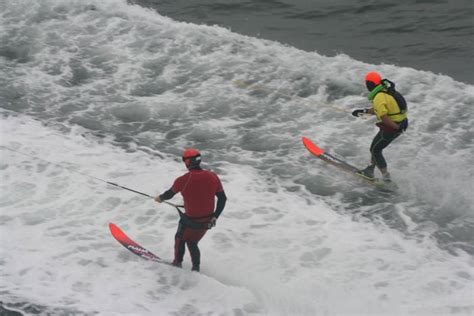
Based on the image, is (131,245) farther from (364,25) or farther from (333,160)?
(364,25)

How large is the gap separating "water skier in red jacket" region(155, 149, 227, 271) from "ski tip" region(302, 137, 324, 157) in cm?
452

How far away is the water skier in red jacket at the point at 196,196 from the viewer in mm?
8219

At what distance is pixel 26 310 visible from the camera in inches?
317

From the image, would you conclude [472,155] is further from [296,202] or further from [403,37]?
[403,37]

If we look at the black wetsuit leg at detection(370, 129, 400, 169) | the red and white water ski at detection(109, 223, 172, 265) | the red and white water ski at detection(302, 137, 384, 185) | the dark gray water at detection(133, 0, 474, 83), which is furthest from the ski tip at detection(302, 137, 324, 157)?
the dark gray water at detection(133, 0, 474, 83)

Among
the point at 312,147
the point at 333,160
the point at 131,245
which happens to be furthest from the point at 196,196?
the point at 312,147

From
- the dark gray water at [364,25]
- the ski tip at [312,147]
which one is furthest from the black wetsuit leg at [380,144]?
the dark gray water at [364,25]

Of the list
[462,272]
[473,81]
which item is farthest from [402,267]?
[473,81]

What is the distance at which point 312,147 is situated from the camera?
1272cm

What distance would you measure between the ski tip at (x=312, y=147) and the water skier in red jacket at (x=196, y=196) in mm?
4516

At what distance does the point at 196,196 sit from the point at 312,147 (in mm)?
4935

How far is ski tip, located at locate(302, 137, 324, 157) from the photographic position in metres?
12.6

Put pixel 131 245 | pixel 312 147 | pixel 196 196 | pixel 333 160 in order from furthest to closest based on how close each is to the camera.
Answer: pixel 312 147, pixel 333 160, pixel 131 245, pixel 196 196

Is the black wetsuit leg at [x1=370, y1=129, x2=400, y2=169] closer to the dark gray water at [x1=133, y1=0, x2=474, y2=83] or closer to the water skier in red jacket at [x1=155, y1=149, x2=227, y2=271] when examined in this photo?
the water skier in red jacket at [x1=155, y1=149, x2=227, y2=271]
